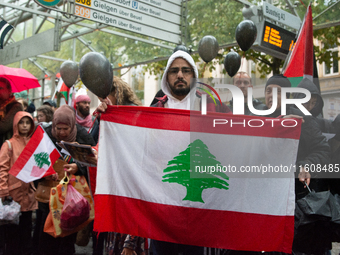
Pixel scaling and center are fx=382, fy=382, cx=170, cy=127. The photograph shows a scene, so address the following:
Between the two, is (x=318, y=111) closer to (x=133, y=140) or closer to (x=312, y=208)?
(x=312, y=208)

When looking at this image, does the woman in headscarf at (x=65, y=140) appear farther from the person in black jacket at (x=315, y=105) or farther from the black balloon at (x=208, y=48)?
the person in black jacket at (x=315, y=105)

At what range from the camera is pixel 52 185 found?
4.57 meters

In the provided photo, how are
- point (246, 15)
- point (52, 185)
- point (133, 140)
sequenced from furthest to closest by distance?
point (246, 15) → point (52, 185) → point (133, 140)

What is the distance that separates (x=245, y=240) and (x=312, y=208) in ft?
2.02

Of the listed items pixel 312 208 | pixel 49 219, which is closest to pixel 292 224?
pixel 312 208

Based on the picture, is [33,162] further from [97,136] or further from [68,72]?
[68,72]

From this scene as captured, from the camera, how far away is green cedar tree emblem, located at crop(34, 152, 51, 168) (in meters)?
4.42

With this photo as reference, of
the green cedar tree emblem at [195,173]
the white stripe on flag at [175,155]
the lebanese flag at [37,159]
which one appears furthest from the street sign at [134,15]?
the green cedar tree emblem at [195,173]

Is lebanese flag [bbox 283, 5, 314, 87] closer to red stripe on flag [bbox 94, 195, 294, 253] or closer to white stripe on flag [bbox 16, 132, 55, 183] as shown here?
red stripe on flag [bbox 94, 195, 294, 253]

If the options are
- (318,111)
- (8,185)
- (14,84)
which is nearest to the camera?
(318,111)

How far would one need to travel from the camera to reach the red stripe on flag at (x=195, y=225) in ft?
9.46

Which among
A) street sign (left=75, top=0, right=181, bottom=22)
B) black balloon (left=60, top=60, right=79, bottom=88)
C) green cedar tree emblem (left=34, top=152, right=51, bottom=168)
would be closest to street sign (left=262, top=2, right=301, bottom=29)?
street sign (left=75, top=0, right=181, bottom=22)

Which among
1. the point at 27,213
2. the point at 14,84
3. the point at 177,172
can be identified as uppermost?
the point at 14,84

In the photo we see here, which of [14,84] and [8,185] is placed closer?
[8,185]
